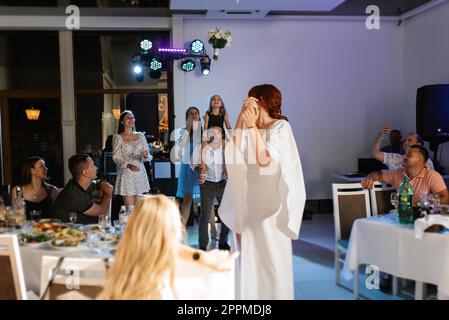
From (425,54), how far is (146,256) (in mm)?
6357

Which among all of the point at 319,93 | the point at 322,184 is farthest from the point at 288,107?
the point at 322,184

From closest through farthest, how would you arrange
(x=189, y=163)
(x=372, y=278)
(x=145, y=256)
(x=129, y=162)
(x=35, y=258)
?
(x=145, y=256), (x=35, y=258), (x=372, y=278), (x=129, y=162), (x=189, y=163)

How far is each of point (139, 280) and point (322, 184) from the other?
6003 millimetres

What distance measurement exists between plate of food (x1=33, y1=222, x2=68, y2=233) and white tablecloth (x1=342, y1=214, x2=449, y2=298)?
2.06 m

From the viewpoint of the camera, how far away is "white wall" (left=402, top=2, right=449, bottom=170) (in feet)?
20.6

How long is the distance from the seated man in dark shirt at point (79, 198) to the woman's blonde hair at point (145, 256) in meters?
2.05

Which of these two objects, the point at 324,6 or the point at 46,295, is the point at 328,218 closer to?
the point at 324,6

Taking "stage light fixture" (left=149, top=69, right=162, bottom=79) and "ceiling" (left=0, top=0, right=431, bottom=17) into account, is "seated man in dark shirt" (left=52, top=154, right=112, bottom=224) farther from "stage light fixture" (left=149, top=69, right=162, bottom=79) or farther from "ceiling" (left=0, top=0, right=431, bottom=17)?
"stage light fixture" (left=149, top=69, right=162, bottom=79)

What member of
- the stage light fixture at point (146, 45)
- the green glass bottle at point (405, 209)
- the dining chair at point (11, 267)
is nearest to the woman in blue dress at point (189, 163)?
the stage light fixture at point (146, 45)

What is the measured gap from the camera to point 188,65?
671cm

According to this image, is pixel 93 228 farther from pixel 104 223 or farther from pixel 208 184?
pixel 208 184

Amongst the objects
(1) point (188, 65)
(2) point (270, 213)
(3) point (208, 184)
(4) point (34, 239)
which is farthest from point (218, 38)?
(4) point (34, 239)

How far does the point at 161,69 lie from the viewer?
694 cm

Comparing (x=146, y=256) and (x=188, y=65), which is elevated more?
(x=188, y=65)
